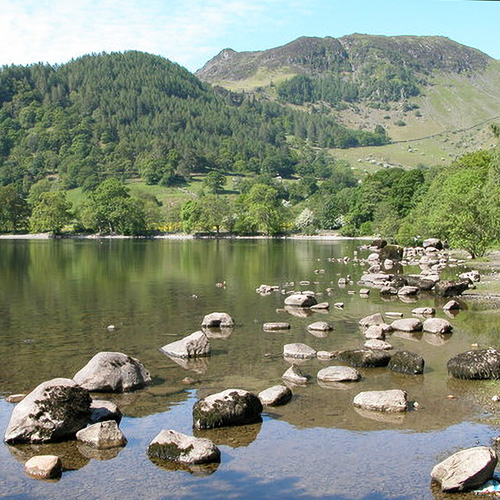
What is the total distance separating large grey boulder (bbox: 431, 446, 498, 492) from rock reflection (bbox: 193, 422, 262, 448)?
18.3 ft

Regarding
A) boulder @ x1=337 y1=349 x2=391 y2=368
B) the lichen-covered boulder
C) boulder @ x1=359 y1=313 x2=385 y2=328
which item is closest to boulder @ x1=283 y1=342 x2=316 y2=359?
boulder @ x1=337 y1=349 x2=391 y2=368

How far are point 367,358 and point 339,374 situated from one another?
2688 mm

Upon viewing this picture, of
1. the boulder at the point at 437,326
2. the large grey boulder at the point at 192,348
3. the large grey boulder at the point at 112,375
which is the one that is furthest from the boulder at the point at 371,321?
the large grey boulder at the point at 112,375

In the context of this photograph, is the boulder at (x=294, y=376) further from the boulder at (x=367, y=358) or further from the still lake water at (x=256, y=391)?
the boulder at (x=367, y=358)

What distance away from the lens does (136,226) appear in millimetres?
197750

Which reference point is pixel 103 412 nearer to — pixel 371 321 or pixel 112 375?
pixel 112 375

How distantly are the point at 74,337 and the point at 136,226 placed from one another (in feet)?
549

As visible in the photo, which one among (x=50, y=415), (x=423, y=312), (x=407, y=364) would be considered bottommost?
(x=423, y=312)

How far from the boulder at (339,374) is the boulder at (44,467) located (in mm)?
11352

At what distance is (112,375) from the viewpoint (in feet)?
75.6

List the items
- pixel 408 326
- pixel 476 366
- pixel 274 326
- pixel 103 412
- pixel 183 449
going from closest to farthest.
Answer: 1. pixel 183 449
2. pixel 103 412
3. pixel 476 366
4. pixel 408 326
5. pixel 274 326

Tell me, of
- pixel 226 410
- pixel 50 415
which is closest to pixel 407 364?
pixel 226 410

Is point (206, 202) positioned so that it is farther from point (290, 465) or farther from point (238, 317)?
point (290, 465)

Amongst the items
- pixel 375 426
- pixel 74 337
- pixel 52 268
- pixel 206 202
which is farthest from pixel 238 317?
pixel 206 202
